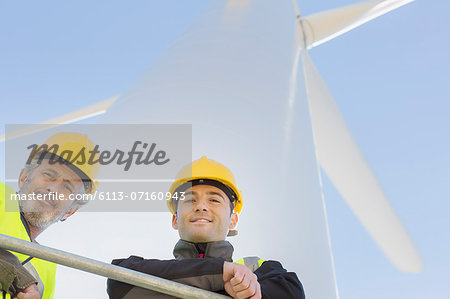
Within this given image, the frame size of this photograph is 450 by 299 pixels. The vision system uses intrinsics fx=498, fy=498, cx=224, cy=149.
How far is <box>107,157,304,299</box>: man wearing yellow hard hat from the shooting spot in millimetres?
2070

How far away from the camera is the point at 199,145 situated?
A: 3846 millimetres

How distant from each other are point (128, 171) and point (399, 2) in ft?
24.3

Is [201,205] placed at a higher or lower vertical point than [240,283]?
higher

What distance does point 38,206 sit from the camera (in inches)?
102

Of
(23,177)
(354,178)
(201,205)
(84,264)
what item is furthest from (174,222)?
(354,178)

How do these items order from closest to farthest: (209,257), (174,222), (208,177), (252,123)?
(209,257)
(208,177)
(174,222)
(252,123)

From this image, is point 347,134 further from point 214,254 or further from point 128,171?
point 214,254

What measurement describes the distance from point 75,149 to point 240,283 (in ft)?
5.84

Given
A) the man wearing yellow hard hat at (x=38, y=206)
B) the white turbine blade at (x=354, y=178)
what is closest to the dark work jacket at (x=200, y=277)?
the man wearing yellow hard hat at (x=38, y=206)

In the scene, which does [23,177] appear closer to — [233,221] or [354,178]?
[233,221]

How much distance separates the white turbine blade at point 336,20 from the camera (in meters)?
9.30

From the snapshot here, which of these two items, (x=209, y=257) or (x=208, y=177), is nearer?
(x=209, y=257)

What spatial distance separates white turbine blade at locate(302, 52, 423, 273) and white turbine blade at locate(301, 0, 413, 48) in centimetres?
54

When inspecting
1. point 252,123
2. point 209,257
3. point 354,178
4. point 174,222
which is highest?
point 354,178
